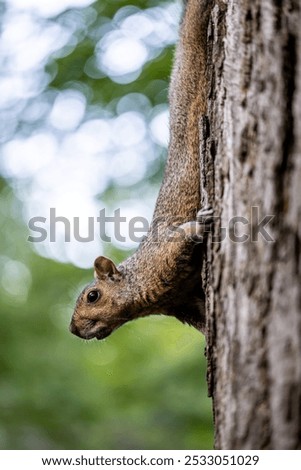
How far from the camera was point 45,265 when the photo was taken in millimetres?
8031

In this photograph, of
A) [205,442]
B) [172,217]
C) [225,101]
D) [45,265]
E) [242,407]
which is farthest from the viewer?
[45,265]

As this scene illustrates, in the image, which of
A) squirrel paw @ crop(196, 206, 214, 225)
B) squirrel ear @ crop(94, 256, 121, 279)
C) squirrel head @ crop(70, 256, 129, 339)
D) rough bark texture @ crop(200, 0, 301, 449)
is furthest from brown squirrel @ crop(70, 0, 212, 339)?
rough bark texture @ crop(200, 0, 301, 449)

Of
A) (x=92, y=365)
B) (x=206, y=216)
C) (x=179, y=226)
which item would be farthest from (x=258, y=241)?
(x=92, y=365)

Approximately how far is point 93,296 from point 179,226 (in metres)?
1.27

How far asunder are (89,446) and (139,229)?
9.60 ft

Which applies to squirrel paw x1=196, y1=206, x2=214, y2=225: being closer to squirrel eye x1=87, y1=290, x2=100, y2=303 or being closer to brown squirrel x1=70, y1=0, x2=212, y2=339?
brown squirrel x1=70, y1=0, x2=212, y2=339

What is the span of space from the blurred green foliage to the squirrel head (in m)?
0.71

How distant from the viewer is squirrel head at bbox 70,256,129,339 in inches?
189

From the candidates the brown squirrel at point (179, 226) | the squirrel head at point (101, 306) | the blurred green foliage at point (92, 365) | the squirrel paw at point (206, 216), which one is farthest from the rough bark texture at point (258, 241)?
the blurred green foliage at point (92, 365)

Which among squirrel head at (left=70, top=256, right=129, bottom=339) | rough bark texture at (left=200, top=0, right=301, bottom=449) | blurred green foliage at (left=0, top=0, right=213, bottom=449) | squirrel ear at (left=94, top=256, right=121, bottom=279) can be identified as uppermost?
rough bark texture at (left=200, top=0, right=301, bottom=449)

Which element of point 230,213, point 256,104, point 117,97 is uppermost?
point 117,97
